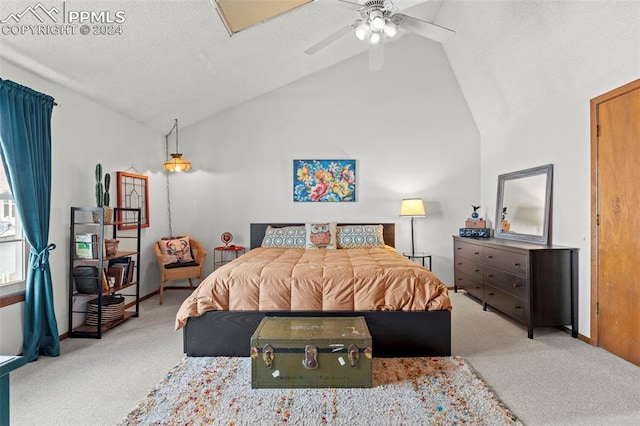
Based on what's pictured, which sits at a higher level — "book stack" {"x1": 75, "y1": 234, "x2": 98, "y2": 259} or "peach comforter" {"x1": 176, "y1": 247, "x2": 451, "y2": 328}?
→ "book stack" {"x1": 75, "y1": 234, "x2": 98, "y2": 259}

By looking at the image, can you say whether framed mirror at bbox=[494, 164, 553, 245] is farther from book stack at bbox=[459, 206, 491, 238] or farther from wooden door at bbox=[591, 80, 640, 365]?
wooden door at bbox=[591, 80, 640, 365]

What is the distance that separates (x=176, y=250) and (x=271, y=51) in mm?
2731

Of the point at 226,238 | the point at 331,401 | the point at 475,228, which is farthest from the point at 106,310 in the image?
the point at 475,228

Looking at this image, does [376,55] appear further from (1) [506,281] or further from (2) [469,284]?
(2) [469,284]

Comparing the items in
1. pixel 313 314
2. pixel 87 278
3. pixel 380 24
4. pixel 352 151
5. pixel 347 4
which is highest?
pixel 347 4

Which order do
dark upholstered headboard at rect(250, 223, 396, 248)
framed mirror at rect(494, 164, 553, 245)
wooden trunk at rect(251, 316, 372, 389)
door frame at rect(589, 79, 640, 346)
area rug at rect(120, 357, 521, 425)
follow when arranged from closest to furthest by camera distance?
area rug at rect(120, 357, 521, 425) < wooden trunk at rect(251, 316, 372, 389) < door frame at rect(589, 79, 640, 346) < framed mirror at rect(494, 164, 553, 245) < dark upholstered headboard at rect(250, 223, 396, 248)

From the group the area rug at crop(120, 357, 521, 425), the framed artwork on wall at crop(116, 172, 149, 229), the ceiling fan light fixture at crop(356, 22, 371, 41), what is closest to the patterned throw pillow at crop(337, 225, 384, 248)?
the area rug at crop(120, 357, 521, 425)

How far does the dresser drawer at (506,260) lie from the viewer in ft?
10.6

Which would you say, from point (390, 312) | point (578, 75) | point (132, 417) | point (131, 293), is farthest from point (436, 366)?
point (131, 293)

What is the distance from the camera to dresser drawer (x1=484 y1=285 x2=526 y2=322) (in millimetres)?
3244

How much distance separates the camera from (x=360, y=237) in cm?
439

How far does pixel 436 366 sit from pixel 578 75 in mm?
2810

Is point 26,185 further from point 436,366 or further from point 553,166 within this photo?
point 553,166

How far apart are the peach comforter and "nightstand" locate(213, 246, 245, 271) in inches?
77.0
